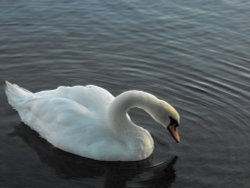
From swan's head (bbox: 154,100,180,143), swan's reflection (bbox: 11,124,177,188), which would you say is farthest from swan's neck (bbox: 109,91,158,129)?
swan's reflection (bbox: 11,124,177,188)

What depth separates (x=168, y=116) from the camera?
10.2 meters

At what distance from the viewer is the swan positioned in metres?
10.3

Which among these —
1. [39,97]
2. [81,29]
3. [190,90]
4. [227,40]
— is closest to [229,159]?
[190,90]

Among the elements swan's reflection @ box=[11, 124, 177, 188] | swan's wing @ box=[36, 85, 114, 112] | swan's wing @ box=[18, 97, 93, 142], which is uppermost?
swan's wing @ box=[36, 85, 114, 112]

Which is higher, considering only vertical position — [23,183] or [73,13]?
[73,13]

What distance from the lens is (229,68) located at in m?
14.7

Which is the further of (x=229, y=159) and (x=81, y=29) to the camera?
(x=81, y=29)

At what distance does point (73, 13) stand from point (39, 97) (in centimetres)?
708

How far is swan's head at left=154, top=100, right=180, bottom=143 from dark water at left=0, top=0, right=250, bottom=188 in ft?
2.14

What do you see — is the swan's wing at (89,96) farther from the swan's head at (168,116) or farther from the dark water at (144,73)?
the swan's head at (168,116)

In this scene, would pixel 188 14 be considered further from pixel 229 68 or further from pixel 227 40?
pixel 229 68

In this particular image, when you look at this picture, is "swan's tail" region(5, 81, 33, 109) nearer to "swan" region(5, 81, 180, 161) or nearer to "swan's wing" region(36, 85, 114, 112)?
"swan" region(5, 81, 180, 161)

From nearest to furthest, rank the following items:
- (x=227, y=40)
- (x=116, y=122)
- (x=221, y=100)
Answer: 1. (x=116, y=122)
2. (x=221, y=100)
3. (x=227, y=40)

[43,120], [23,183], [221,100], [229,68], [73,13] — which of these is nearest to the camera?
[23,183]
